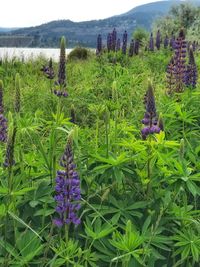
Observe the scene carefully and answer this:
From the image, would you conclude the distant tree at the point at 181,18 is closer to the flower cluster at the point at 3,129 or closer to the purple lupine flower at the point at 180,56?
Result: the purple lupine flower at the point at 180,56

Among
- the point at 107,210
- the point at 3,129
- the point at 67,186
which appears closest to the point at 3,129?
the point at 3,129

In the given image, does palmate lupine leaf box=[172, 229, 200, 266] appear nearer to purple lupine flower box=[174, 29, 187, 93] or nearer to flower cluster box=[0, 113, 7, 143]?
flower cluster box=[0, 113, 7, 143]

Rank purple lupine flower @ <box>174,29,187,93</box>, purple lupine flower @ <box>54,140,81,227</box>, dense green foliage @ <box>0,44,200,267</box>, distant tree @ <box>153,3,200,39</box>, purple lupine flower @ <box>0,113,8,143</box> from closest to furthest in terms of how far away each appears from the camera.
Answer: purple lupine flower @ <box>54,140,81,227</box>
dense green foliage @ <box>0,44,200,267</box>
purple lupine flower @ <box>0,113,8,143</box>
purple lupine flower @ <box>174,29,187,93</box>
distant tree @ <box>153,3,200,39</box>

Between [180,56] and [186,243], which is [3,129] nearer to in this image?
[186,243]

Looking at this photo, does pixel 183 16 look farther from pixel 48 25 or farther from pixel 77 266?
pixel 48 25

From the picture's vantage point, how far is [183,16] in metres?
31.1

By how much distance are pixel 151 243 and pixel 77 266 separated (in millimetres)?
349

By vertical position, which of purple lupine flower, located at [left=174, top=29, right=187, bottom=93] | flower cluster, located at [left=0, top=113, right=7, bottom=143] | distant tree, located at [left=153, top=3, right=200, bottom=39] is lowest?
distant tree, located at [left=153, top=3, right=200, bottom=39]

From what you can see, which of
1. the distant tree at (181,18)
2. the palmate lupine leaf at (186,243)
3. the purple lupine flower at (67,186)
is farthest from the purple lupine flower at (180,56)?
the distant tree at (181,18)

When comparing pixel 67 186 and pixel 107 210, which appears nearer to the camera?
pixel 67 186

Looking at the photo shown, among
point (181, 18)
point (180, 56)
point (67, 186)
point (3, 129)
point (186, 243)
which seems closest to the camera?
point (67, 186)

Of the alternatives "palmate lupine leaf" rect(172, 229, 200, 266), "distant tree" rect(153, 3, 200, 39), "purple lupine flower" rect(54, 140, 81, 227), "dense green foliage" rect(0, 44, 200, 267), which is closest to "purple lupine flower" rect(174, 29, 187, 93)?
"dense green foliage" rect(0, 44, 200, 267)

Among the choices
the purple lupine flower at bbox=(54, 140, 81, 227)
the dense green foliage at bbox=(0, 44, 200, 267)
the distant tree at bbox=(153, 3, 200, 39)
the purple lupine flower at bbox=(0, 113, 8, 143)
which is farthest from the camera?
the distant tree at bbox=(153, 3, 200, 39)

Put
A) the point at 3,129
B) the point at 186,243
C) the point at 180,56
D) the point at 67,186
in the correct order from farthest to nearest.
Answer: the point at 180,56, the point at 3,129, the point at 186,243, the point at 67,186
